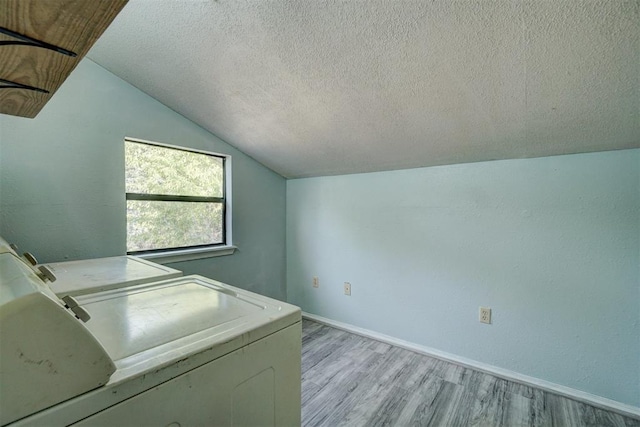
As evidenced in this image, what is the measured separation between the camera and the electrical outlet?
79.0 inches

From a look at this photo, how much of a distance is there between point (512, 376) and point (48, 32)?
276 centimetres

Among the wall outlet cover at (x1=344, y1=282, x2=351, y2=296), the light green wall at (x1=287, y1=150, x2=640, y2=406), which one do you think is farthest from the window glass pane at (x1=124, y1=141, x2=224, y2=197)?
the wall outlet cover at (x1=344, y1=282, x2=351, y2=296)

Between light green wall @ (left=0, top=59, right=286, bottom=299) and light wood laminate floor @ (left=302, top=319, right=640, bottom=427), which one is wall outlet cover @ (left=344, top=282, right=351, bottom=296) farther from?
light green wall @ (left=0, top=59, right=286, bottom=299)

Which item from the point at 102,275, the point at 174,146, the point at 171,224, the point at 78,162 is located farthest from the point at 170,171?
the point at 102,275

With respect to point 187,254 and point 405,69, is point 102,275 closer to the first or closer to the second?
point 187,254

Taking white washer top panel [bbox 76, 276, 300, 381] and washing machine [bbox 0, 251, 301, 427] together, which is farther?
white washer top panel [bbox 76, 276, 300, 381]

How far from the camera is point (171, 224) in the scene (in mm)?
2285

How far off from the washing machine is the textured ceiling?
1239mm

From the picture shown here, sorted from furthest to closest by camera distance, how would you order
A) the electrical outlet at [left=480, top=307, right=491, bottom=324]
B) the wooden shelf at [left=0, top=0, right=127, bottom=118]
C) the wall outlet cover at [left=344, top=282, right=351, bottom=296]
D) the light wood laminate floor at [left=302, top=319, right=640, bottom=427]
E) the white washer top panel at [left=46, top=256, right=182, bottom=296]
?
the wall outlet cover at [left=344, top=282, right=351, bottom=296], the electrical outlet at [left=480, top=307, right=491, bottom=324], the light wood laminate floor at [left=302, top=319, right=640, bottom=427], the white washer top panel at [left=46, top=256, right=182, bottom=296], the wooden shelf at [left=0, top=0, right=127, bottom=118]

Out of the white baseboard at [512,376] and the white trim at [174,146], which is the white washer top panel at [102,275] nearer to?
the white trim at [174,146]

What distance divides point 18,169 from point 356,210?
7.65 feet

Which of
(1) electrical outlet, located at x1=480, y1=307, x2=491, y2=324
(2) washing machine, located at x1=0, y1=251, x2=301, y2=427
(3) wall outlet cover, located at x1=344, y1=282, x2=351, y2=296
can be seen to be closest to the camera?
(2) washing machine, located at x1=0, y1=251, x2=301, y2=427

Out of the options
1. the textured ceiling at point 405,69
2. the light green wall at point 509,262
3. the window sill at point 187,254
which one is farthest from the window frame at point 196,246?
the light green wall at point 509,262

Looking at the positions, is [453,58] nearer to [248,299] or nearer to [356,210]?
[248,299]
